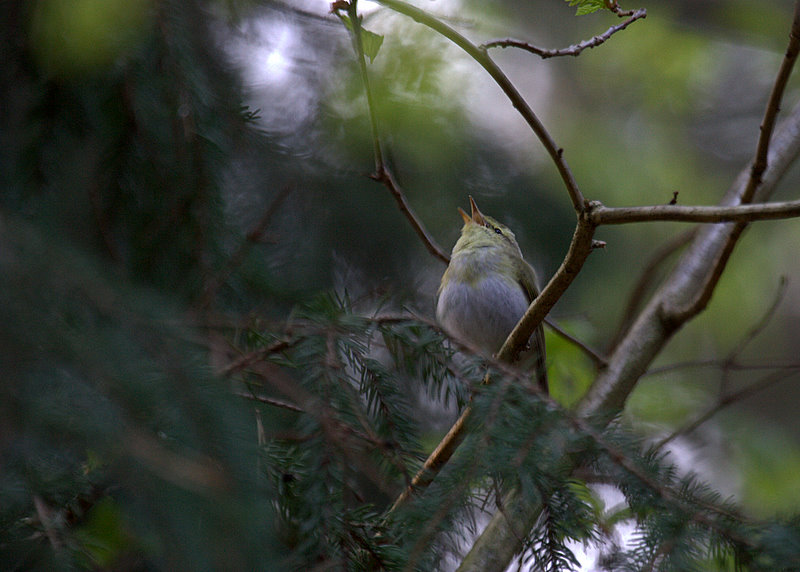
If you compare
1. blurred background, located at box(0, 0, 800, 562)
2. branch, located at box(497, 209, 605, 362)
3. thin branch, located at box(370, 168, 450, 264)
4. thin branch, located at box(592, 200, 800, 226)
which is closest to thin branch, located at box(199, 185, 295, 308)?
blurred background, located at box(0, 0, 800, 562)

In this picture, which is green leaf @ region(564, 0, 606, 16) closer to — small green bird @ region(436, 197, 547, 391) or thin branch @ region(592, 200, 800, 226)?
thin branch @ region(592, 200, 800, 226)

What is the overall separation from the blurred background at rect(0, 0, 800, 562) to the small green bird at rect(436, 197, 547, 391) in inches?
5.6

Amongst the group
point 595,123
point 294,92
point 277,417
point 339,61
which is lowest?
point 277,417

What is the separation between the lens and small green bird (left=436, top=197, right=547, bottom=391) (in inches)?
120

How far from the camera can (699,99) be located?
18.7 ft

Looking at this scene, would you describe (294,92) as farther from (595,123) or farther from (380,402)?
(595,123)

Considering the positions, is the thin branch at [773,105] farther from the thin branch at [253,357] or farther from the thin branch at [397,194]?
the thin branch at [253,357]

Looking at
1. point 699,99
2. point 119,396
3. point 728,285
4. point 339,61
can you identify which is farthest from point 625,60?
point 119,396

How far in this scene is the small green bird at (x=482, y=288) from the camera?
3.04m

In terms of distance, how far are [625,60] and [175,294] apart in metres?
4.40

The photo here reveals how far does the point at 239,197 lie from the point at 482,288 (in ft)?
3.49

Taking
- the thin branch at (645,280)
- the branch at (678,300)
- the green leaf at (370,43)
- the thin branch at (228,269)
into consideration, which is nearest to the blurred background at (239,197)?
the thin branch at (228,269)

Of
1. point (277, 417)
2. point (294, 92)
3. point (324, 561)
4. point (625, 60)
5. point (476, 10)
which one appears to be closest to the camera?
point (324, 561)

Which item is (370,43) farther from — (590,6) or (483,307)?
(483,307)
